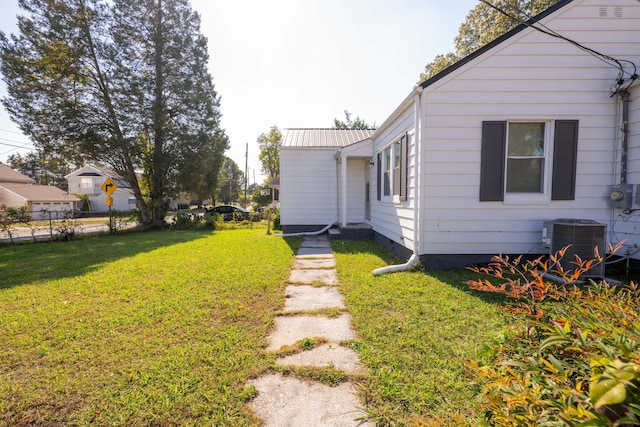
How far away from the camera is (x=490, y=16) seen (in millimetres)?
13602

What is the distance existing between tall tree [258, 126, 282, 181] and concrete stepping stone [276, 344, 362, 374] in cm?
3521

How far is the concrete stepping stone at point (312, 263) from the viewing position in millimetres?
5605

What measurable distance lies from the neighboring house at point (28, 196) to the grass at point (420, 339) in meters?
32.4

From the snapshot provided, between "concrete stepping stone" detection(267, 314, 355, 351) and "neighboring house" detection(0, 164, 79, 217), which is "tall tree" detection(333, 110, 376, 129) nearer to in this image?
"neighboring house" detection(0, 164, 79, 217)

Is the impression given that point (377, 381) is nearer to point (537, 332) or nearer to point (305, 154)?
point (537, 332)

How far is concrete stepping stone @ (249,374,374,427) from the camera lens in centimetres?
171

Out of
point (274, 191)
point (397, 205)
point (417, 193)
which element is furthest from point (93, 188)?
point (417, 193)

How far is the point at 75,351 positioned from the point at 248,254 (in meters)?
4.32

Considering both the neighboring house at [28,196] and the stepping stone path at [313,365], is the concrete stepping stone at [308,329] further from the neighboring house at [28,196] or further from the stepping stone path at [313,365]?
the neighboring house at [28,196]

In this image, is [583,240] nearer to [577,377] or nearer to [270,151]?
[577,377]

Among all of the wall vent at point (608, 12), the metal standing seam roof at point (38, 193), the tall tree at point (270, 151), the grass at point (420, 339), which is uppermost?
the tall tree at point (270, 151)

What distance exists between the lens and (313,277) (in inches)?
192

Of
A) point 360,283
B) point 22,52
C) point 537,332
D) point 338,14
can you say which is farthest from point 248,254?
point 22,52

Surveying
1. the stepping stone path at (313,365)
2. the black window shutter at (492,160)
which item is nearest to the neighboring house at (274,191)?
the black window shutter at (492,160)
